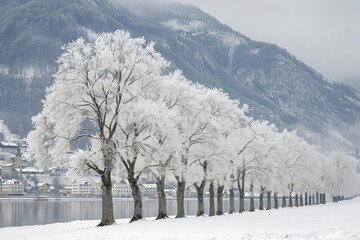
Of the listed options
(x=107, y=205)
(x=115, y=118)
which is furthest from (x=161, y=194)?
(x=115, y=118)

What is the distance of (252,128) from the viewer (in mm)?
90750

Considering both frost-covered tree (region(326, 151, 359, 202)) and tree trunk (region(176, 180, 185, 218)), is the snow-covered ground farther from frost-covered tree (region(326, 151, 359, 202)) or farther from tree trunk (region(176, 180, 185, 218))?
frost-covered tree (region(326, 151, 359, 202))

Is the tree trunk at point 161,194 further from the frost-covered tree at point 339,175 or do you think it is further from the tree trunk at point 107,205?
the frost-covered tree at point 339,175

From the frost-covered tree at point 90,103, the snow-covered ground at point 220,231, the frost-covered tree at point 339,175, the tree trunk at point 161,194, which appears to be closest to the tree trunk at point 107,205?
the frost-covered tree at point 90,103

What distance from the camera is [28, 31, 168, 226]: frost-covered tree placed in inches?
1861

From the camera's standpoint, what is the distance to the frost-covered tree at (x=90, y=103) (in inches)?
1861

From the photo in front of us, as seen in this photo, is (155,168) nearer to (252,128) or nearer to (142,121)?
(142,121)

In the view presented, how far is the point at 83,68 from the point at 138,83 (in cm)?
625

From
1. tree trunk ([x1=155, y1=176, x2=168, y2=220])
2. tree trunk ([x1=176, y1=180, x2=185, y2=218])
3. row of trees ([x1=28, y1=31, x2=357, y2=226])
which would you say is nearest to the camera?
row of trees ([x1=28, y1=31, x2=357, y2=226])

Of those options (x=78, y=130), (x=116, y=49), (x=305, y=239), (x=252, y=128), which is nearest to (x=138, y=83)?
(x=116, y=49)

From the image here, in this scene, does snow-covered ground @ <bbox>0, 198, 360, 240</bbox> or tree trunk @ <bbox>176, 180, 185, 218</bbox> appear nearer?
snow-covered ground @ <bbox>0, 198, 360, 240</bbox>

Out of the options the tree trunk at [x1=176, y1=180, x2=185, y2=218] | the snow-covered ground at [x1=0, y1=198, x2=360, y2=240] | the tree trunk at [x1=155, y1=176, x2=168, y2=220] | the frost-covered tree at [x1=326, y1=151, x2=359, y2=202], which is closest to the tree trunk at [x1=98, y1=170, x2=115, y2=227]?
the snow-covered ground at [x1=0, y1=198, x2=360, y2=240]

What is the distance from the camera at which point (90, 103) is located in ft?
157

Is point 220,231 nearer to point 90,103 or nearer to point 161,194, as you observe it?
point 90,103
